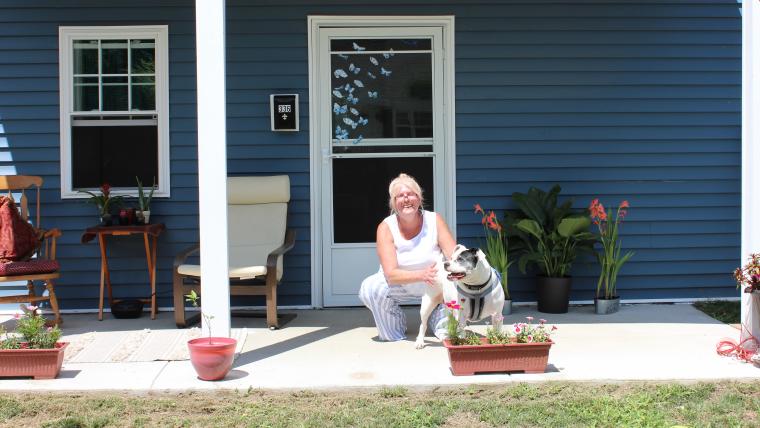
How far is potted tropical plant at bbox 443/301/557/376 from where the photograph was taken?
13.0 ft

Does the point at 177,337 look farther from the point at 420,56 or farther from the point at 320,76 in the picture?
the point at 420,56

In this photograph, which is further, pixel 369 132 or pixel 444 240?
pixel 369 132

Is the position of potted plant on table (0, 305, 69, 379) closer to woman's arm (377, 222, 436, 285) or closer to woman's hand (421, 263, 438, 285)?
woman's arm (377, 222, 436, 285)

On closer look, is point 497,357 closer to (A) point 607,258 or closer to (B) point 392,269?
(B) point 392,269

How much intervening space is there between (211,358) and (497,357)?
1315mm

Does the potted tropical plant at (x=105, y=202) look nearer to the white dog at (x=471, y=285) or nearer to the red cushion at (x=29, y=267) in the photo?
the red cushion at (x=29, y=267)

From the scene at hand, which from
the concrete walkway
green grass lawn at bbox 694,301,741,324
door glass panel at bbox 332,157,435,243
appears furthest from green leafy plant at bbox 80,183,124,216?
green grass lawn at bbox 694,301,741,324

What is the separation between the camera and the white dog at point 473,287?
401 cm

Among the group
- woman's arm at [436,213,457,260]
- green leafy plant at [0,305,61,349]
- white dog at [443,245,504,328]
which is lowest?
green leafy plant at [0,305,61,349]

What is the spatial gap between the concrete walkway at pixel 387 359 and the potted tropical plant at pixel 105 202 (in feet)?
2.20

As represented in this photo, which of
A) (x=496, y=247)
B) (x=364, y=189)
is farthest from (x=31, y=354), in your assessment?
(x=496, y=247)

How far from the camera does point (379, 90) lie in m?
6.01

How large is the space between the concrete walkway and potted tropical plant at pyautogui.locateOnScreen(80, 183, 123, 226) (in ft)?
2.20

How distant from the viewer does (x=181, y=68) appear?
5879mm
